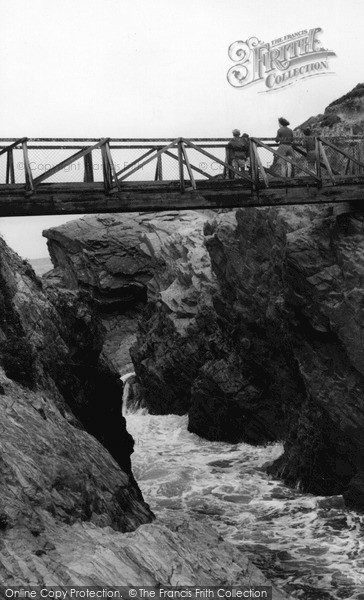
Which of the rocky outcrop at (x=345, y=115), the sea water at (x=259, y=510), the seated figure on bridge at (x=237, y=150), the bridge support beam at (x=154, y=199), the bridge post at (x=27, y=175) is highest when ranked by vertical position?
the rocky outcrop at (x=345, y=115)

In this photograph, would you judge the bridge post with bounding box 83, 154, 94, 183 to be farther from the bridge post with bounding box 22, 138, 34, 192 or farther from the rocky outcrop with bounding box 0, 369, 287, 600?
the rocky outcrop with bounding box 0, 369, 287, 600

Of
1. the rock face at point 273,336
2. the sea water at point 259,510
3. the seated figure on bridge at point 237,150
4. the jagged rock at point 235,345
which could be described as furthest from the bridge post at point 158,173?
the sea water at point 259,510

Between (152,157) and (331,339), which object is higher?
(152,157)

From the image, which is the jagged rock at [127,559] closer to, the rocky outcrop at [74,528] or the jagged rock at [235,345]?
the rocky outcrop at [74,528]

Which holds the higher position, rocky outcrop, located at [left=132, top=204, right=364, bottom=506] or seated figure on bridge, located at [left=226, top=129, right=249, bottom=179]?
seated figure on bridge, located at [left=226, top=129, right=249, bottom=179]

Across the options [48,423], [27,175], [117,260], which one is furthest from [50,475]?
[117,260]

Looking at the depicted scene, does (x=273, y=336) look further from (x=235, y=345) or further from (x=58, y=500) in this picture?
(x=58, y=500)

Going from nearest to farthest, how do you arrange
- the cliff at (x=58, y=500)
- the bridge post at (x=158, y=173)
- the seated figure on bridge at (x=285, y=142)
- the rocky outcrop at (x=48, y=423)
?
the cliff at (x=58, y=500), the rocky outcrop at (x=48, y=423), the bridge post at (x=158, y=173), the seated figure on bridge at (x=285, y=142)

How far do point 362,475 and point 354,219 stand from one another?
7808 mm

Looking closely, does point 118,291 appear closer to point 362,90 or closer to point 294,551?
point 362,90

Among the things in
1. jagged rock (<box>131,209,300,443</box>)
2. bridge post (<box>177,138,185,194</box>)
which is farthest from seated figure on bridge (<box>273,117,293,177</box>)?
jagged rock (<box>131,209,300,443</box>)

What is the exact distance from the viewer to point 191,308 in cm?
3891

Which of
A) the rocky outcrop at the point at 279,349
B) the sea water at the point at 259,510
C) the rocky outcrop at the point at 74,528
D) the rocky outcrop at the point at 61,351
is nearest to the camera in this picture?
the rocky outcrop at the point at 74,528

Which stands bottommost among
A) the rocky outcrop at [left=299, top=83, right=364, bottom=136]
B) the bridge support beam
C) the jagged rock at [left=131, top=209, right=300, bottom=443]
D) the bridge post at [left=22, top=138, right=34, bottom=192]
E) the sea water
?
the sea water
